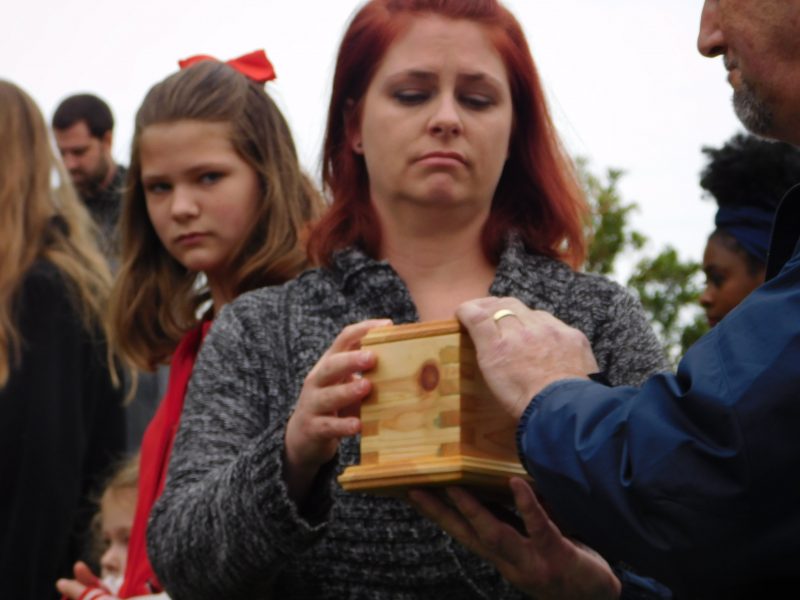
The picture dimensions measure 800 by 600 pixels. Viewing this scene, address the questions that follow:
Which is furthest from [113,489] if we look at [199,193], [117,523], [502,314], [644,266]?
[644,266]

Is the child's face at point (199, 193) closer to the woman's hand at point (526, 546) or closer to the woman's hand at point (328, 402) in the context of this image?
the woman's hand at point (328, 402)

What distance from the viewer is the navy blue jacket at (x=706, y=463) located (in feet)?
6.95

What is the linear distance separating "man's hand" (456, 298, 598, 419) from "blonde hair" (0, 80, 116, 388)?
257 centimetres

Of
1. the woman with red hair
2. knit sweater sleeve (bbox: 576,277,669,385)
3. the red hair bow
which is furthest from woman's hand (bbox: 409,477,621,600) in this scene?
the red hair bow

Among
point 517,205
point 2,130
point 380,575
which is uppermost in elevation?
point 2,130

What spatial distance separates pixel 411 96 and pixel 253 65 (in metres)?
1.39

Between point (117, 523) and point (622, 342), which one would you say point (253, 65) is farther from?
point (622, 342)

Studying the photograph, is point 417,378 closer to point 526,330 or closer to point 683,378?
point 526,330

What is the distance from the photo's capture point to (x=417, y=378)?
283cm

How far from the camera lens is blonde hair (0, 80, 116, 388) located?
203 inches

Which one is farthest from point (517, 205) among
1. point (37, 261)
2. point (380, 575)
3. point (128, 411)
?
point (128, 411)

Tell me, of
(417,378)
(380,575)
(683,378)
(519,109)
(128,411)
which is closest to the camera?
(683,378)

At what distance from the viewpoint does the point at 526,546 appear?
2855mm

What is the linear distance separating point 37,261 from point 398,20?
2.30 m
